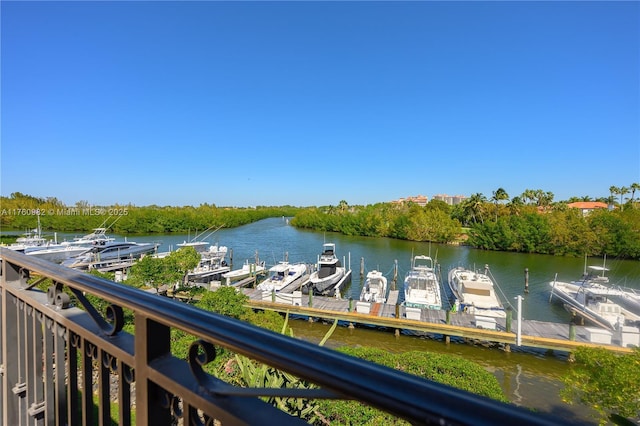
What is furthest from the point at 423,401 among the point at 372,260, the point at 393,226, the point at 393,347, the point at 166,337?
the point at 393,226

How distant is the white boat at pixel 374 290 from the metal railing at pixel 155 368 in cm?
1192

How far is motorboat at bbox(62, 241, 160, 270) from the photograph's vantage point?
18086 mm

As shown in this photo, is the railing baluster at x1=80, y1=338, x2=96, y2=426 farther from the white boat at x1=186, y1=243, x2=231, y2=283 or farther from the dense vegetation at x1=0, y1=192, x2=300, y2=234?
the dense vegetation at x1=0, y1=192, x2=300, y2=234

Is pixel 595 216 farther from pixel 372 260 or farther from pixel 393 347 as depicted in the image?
pixel 393 347

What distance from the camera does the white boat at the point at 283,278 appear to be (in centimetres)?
1406

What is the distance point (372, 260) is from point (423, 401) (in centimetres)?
2436

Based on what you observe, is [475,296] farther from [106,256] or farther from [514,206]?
[514,206]

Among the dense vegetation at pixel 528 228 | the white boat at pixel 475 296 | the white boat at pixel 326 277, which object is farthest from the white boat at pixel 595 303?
the dense vegetation at pixel 528 228

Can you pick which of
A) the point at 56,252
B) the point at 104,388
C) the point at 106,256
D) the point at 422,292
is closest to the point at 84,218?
the point at 106,256

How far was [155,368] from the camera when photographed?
2.59ft

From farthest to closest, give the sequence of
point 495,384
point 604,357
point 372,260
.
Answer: point 372,260 < point 495,384 < point 604,357

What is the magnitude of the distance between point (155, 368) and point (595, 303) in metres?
15.3

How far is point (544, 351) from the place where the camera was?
959 centimetres

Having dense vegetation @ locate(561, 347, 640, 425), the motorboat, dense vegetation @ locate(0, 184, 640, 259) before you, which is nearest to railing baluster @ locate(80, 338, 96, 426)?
dense vegetation @ locate(561, 347, 640, 425)
